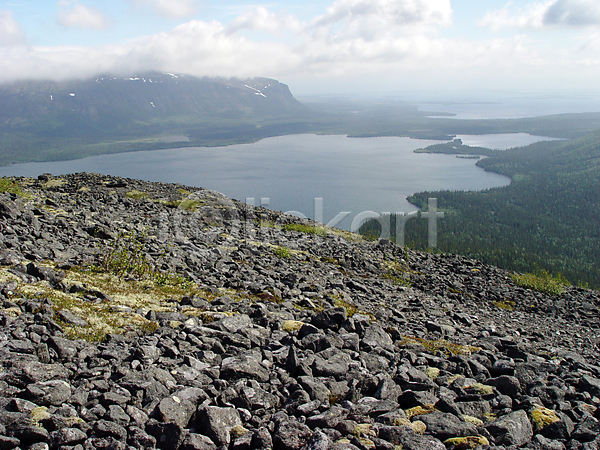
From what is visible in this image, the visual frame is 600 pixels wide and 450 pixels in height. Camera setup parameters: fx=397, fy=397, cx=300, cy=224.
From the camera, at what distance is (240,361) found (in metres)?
8.87

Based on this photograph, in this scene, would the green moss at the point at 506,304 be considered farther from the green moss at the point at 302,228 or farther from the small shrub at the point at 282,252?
the green moss at the point at 302,228

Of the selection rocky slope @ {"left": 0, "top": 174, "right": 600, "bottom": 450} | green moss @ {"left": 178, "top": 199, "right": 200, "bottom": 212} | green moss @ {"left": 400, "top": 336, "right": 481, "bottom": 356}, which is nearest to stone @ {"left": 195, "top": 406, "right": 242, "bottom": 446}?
rocky slope @ {"left": 0, "top": 174, "right": 600, "bottom": 450}

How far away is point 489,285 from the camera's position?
30891 mm

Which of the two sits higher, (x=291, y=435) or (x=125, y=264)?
(x=125, y=264)

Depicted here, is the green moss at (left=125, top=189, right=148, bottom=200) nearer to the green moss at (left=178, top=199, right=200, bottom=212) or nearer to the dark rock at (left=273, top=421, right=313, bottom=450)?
the green moss at (left=178, top=199, right=200, bottom=212)

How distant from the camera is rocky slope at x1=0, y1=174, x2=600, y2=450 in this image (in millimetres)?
6543

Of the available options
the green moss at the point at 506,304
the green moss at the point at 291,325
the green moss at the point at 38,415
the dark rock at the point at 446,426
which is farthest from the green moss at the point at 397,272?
the green moss at the point at 38,415

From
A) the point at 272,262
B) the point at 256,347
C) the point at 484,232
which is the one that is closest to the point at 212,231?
the point at 272,262

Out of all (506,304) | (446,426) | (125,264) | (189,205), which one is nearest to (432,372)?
(446,426)

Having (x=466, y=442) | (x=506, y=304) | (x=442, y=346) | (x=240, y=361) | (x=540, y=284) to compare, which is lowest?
(x=540, y=284)

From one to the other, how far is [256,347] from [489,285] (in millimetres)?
26186

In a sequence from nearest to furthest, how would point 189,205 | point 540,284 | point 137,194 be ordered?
1. point 540,284
2. point 189,205
3. point 137,194

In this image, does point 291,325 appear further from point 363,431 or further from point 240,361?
point 363,431

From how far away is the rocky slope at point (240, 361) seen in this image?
258 inches
